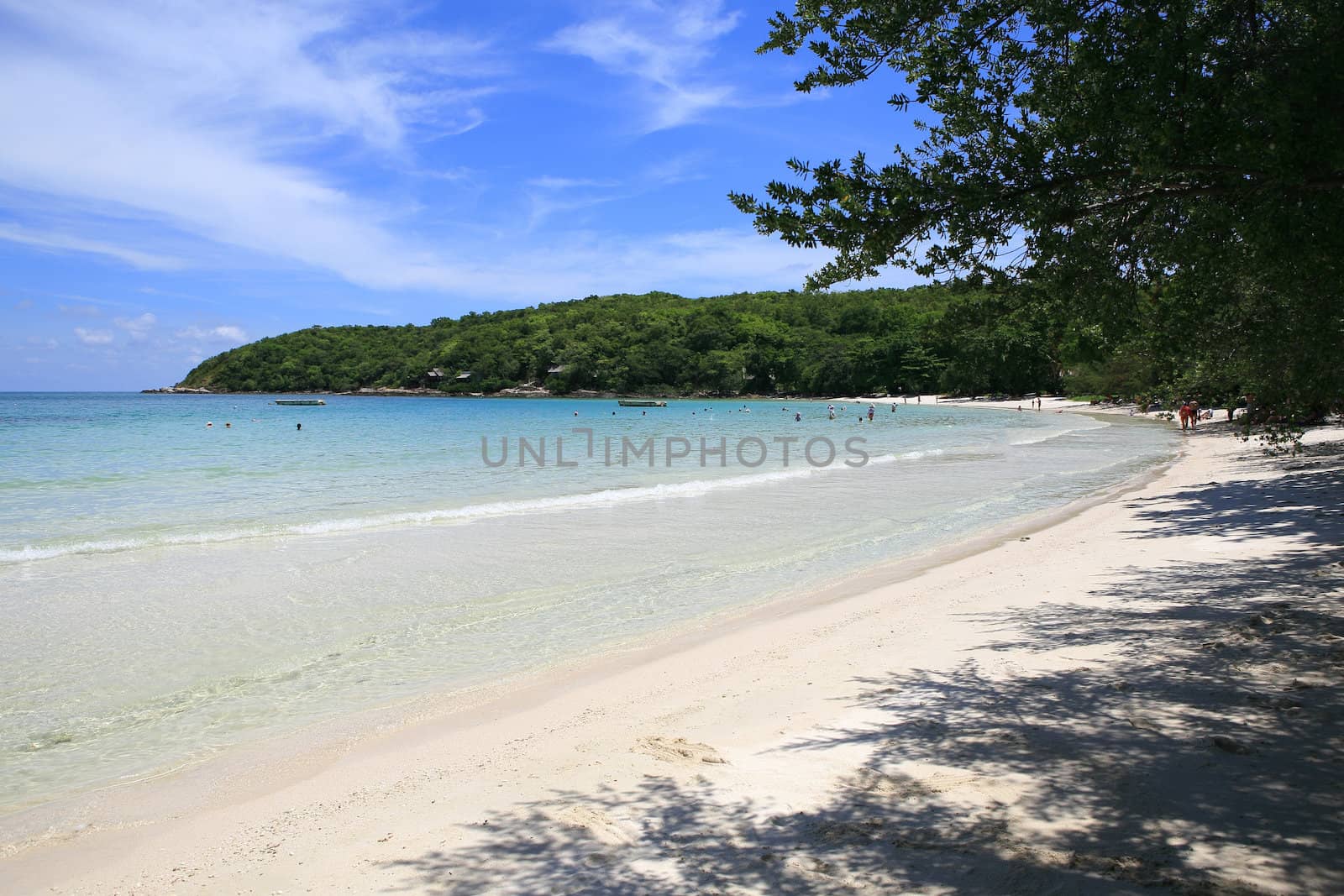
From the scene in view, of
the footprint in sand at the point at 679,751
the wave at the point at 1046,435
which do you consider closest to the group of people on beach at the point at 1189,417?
the wave at the point at 1046,435

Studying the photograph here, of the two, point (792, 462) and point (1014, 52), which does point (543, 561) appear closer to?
point (1014, 52)

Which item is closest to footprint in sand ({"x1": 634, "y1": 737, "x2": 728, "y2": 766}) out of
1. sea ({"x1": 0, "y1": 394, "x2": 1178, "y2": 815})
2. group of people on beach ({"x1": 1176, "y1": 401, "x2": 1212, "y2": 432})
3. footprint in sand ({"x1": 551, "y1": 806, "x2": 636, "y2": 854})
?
footprint in sand ({"x1": 551, "y1": 806, "x2": 636, "y2": 854})

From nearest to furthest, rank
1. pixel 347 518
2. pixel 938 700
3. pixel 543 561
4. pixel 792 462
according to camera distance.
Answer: pixel 938 700 → pixel 543 561 → pixel 347 518 → pixel 792 462

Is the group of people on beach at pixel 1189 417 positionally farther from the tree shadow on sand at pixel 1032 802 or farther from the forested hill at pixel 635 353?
the forested hill at pixel 635 353

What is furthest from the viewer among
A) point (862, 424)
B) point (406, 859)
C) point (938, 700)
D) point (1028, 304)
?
point (862, 424)

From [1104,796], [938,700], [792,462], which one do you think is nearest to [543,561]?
[938,700]

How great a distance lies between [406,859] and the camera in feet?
12.6

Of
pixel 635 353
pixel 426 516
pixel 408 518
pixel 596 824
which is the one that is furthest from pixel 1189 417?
pixel 635 353

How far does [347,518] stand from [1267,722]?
14724 millimetres

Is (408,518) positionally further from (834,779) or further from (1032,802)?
(1032,802)

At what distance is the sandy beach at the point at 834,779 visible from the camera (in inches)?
138

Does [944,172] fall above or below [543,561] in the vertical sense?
above

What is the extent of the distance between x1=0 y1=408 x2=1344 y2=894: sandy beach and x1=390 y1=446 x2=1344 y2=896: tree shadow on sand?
2 cm

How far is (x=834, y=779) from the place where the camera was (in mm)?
4414
